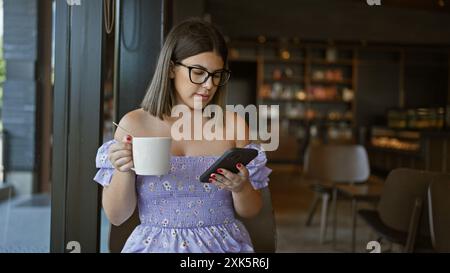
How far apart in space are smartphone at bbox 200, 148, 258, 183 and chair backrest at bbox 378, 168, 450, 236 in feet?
4.16

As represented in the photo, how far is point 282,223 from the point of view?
149 inches

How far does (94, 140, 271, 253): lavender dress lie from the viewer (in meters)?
0.88

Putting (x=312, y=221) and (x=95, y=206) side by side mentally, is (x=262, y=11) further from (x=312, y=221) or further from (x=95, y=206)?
(x=95, y=206)

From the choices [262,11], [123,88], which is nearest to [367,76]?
[262,11]

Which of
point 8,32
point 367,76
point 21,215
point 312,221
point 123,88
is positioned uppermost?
point 367,76

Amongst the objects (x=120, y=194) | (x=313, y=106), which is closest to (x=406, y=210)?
(x=120, y=194)

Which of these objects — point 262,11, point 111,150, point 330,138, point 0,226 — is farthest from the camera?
point 330,138

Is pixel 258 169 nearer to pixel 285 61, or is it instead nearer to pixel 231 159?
pixel 231 159

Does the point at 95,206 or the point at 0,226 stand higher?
the point at 95,206

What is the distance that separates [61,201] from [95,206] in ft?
0.24

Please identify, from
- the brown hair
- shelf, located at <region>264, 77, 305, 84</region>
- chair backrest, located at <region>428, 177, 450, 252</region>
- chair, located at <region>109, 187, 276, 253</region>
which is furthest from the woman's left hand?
shelf, located at <region>264, 77, 305, 84</region>

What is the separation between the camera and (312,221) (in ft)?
12.8

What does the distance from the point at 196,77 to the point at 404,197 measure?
1.44 meters

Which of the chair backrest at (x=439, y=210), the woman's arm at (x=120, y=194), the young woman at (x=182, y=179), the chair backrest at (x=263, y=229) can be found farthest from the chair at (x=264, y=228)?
the chair backrest at (x=439, y=210)
